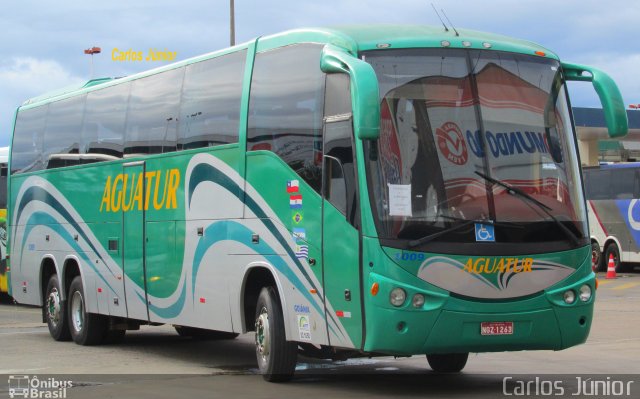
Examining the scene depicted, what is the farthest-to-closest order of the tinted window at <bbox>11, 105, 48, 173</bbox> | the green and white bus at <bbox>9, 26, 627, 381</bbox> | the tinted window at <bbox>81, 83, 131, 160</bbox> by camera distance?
1. the tinted window at <bbox>11, 105, 48, 173</bbox>
2. the tinted window at <bbox>81, 83, 131, 160</bbox>
3. the green and white bus at <bbox>9, 26, 627, 381</bbox>

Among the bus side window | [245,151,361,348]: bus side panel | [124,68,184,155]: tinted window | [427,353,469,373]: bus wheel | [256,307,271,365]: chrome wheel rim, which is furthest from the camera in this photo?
[124,68,184,155]: tinted window

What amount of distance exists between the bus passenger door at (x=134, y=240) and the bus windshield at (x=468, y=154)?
A: 5.65 meters

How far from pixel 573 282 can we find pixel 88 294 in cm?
851

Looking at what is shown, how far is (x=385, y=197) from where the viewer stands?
10680 millimetres

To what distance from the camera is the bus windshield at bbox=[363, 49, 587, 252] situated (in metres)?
10.7

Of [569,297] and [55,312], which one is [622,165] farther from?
[569,297]

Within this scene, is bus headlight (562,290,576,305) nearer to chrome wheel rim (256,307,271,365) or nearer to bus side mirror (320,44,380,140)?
bus side mirror (320,44,380,140)

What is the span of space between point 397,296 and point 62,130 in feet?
31.0

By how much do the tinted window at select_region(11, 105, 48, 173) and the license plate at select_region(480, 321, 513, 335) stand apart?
412 inches

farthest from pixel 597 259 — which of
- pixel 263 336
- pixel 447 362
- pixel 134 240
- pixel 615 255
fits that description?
pixel 263 336

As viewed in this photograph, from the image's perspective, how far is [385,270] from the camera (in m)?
10.5

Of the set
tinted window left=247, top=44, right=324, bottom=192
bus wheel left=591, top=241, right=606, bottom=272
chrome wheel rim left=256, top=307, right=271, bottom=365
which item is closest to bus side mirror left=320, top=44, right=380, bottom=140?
Answer: tinted window left=247, top=44, right=324, bottom=192

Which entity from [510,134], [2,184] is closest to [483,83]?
[510,134]

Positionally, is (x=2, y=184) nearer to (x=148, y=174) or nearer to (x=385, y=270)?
(x=148, y=174)
